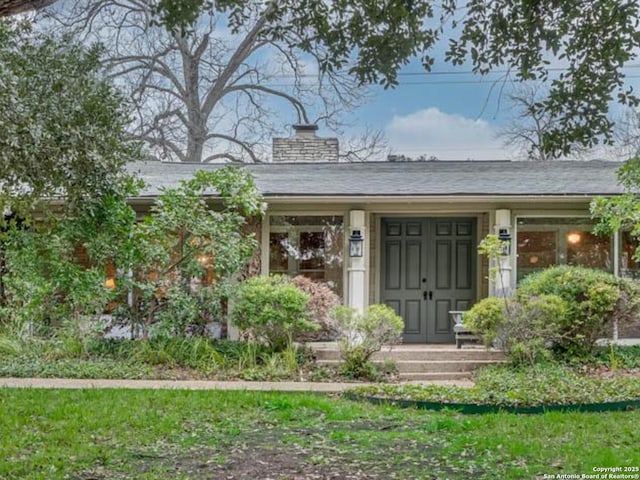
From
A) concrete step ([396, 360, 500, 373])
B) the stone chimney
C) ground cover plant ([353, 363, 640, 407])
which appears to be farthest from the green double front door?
the stone chimney

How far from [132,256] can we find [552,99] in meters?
6.74

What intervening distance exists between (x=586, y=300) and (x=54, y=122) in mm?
7383

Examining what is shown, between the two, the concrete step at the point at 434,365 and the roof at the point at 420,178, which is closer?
the concrete step at the point at 434,365

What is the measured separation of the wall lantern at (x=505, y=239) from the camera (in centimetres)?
1012

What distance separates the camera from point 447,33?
4.98m

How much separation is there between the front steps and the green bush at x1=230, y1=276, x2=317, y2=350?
57 cm

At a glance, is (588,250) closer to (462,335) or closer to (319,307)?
(462,335)

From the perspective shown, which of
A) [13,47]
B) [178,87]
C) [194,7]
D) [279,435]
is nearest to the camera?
[194,7]

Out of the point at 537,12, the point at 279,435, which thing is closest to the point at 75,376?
the point at 279,435

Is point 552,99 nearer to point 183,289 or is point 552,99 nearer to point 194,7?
point 194,7

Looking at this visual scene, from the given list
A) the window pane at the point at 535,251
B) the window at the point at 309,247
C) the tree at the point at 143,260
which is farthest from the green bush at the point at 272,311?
the window pane at the point at 535,251

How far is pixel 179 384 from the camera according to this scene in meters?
7.82

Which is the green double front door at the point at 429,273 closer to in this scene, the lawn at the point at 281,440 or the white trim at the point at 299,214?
the white trim at the point at 299,214

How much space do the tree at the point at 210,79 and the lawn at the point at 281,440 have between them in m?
3.02
